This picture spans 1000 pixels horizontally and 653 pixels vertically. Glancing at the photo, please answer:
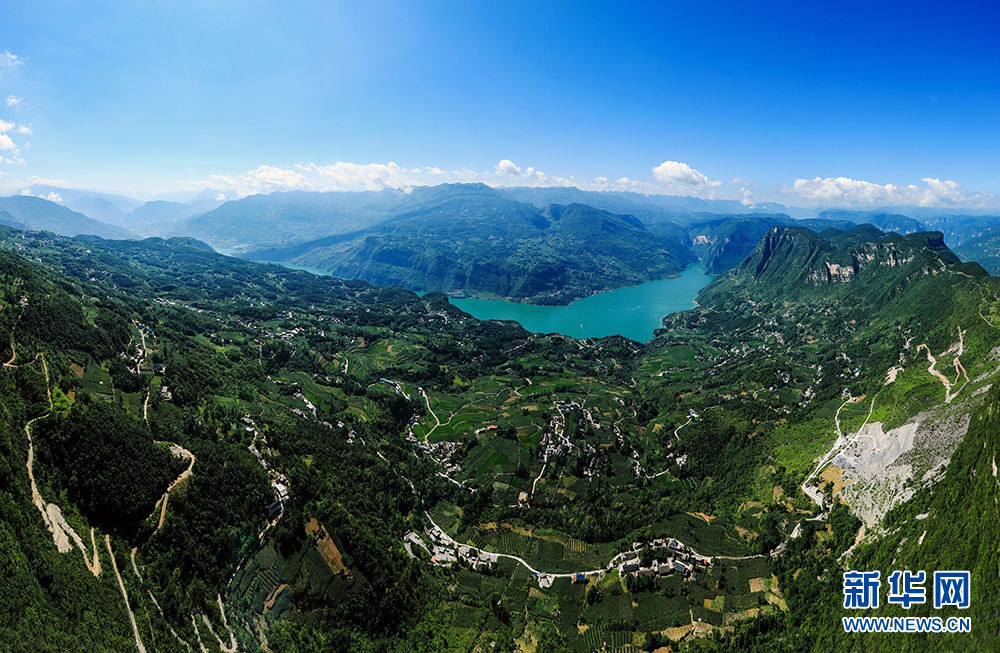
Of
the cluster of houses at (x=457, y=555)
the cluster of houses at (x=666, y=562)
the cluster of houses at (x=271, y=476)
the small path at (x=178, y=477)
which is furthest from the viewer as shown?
the cluster of houses at (x=457, y=555)

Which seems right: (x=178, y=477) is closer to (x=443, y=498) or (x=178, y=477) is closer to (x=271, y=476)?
(x=271, y=476)

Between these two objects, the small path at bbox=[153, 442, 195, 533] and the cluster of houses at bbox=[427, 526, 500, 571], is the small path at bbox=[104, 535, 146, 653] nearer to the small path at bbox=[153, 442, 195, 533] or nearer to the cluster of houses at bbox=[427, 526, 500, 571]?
the small path at bbox=[153, 442, 195, 533]

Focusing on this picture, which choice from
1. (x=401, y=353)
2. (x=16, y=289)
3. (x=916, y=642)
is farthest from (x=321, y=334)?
(x=916, y=642)

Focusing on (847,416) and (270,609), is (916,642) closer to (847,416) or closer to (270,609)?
(847,416)

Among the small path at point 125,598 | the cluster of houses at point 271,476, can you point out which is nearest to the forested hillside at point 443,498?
the small path at point 125,598

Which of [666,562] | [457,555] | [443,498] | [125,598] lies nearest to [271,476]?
[125,598]

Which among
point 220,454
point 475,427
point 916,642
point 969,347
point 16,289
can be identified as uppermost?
point 16,289

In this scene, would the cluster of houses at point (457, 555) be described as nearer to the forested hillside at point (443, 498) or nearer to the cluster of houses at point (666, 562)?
the forested hillside at point (443, 498)

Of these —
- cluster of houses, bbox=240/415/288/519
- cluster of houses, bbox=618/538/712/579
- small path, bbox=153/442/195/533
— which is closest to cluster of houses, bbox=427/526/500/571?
cluster of houses, bbox=618/538/712/579
